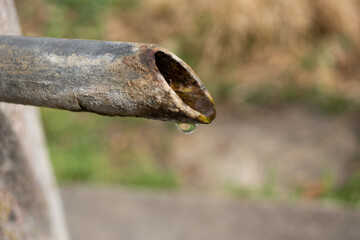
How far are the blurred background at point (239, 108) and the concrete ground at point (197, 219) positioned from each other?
475 mm

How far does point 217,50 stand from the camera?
2920 mm

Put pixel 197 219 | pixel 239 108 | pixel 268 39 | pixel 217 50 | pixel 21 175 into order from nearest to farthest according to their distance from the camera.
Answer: pixel 21 175
pixel 197 219
pixel 239 108
pixel 217 50
pixel 268 39

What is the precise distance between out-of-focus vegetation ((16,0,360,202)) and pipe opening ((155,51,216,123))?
169 cm

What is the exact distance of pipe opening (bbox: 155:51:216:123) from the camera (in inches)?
15.8

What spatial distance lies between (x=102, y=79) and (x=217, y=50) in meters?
2.60

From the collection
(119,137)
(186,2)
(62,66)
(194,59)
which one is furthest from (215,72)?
(62,66)

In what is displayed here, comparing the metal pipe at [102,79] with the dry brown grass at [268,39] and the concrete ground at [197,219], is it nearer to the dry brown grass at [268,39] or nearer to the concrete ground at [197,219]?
the concrete ground at [197,219]

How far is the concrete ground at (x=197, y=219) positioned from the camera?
3.91 feet

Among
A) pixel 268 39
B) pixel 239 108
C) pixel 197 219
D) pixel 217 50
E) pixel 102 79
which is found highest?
pixel 268 39

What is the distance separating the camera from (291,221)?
1227 mm

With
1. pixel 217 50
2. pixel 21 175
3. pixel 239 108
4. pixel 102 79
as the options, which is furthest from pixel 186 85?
pixel 217 50

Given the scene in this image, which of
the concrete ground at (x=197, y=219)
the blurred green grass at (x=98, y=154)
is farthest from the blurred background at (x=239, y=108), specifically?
the concrete ground at (x=197, y=219)

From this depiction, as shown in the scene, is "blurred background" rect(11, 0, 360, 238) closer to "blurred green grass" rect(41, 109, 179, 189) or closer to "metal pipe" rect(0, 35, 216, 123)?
"blurred green grass" rect(41, 109, 179, 189)

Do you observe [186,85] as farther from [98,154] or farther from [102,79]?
[98,154]
